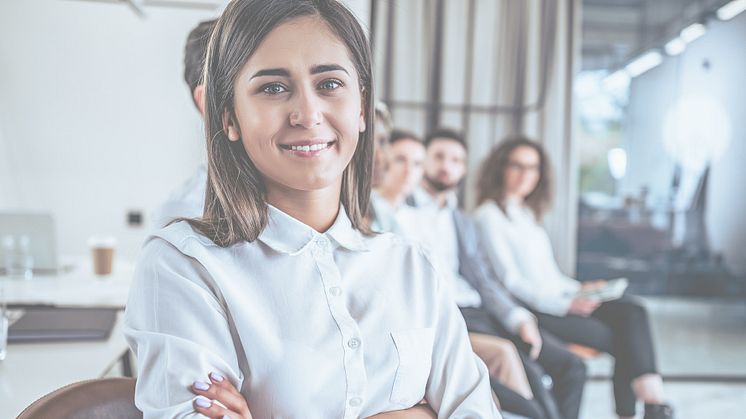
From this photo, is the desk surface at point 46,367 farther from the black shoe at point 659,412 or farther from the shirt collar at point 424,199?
the black shoe at point 659,412

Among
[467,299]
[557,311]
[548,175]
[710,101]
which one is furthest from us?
[710,101]

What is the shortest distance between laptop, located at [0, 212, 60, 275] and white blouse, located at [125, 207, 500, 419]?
1613 mm

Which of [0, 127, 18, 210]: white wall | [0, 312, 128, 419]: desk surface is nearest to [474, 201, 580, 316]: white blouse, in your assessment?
[0, 312, 128, 419]: desk surface

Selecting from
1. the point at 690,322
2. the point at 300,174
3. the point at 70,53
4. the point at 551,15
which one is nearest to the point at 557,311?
the point at 690,322

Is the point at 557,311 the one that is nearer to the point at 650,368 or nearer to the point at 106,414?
the point at 650,368

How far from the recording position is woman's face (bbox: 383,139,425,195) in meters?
2.66

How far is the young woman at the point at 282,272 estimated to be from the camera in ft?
3.00

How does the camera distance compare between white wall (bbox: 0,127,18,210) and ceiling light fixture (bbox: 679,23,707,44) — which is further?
white wall (bbox: 0,127,18,210)

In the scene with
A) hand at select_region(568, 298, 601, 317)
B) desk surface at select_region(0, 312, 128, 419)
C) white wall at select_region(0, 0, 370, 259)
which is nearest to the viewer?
desk surface at select_region(0, 312, 128, 419)

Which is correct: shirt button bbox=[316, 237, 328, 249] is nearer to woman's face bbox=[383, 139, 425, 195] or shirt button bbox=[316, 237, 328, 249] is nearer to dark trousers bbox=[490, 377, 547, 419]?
dark trousers bbox=[490, 377, 547, 419]

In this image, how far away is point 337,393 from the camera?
976 mm

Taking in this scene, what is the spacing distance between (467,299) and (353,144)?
1777 millimetres

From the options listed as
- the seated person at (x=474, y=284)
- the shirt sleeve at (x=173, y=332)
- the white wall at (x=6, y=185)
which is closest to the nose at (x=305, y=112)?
the shirt sleeve at (x=173, y=332)

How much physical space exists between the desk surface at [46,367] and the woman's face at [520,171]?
2.02m
